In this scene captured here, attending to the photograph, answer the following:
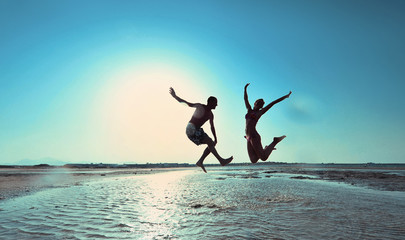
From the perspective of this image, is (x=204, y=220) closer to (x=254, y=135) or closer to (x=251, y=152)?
(x=251, y=152)

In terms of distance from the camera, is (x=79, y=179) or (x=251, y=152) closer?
(x=251, y=152)

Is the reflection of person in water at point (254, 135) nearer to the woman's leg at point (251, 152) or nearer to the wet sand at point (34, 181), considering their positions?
the woman's leg at point (251, 152)

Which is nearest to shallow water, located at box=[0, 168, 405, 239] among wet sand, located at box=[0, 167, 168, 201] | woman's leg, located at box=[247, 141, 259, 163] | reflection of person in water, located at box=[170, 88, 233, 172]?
woman's leg, located at box=[247, 141, 259, 163]

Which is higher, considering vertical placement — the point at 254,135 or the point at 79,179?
the point at 254,135

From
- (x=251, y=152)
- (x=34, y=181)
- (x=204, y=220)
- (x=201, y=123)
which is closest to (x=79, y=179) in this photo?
(x=34, y=181)

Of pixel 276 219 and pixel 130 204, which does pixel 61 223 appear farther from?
pixel 276 219

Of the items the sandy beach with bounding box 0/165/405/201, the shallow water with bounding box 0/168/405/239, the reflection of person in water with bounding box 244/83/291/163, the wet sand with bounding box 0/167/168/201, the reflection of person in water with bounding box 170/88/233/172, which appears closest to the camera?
the reflection of person in water with bounding box 170/88/233/172

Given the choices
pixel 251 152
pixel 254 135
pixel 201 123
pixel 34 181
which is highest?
pixel 201 123

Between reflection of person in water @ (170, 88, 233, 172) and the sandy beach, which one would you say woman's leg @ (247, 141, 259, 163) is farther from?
the sandy beach

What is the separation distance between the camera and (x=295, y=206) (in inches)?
410

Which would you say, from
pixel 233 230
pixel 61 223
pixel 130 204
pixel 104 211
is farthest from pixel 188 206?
pixel 61 223

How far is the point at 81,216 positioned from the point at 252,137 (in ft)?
22.0

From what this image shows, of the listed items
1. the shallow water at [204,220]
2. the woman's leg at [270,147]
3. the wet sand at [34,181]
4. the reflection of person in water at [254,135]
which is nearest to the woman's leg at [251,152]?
the reflection of person in water at [254,135]

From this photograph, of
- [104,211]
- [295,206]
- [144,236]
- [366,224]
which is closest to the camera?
[144,236]
